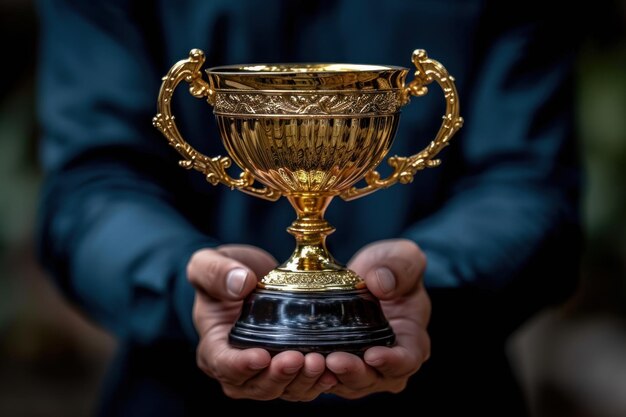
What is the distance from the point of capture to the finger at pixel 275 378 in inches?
70.7

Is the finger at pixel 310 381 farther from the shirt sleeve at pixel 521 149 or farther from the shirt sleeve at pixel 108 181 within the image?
the shirt sleeve at pixel 521 149

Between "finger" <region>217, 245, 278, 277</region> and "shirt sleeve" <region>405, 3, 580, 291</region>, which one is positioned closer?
"finger" <region>217, 245, 278, 277</region>

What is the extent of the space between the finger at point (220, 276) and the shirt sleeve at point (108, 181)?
0.76 feet

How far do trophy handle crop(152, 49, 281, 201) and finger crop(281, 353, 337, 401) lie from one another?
27 cm

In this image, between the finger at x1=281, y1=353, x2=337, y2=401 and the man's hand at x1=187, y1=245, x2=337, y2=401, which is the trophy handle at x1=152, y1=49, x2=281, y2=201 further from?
the finger at x1=281, y1=353, x2=337, y2=401

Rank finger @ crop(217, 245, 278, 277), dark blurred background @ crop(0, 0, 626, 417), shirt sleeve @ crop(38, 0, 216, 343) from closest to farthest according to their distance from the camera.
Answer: finger @ crop(217, 245, 278, 277) → shirt sleeve @ crop(38, 0, 216, 343) → dark blurred background @ crop(0, 0, 626, 417)

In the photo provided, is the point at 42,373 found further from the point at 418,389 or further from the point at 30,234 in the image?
the point at 418,389

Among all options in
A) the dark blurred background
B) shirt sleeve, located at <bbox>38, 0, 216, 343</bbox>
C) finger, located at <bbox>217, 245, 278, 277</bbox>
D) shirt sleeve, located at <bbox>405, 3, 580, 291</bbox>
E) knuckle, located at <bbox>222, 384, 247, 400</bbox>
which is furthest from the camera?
the dark blurred background

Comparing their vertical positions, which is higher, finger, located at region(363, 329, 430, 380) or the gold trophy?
the gold trophy

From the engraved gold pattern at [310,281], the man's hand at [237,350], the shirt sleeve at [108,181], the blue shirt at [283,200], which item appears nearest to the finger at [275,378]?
the man's hand at [237,350]

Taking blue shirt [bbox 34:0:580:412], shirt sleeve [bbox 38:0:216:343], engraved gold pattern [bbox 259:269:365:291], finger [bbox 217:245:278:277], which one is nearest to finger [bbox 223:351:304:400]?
engraved gold pattern [bbox 259:269:365:291]

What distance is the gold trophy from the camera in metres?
1.83

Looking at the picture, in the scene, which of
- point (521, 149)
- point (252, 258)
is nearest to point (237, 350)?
point (252, 258)

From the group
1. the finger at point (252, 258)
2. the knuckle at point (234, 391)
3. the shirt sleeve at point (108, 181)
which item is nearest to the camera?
the knuckle at point (234, 391)
